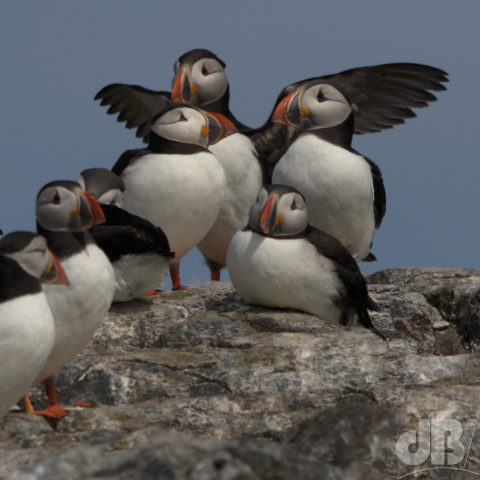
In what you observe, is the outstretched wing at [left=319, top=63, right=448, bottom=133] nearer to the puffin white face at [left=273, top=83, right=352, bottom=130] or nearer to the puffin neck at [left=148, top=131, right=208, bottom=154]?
the puffin white face at [left=273, top=83, right=352, bottom=130]

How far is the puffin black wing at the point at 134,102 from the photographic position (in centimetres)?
1191

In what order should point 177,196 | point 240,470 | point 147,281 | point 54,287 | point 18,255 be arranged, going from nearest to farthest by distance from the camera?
point 240,470 → point 18,255 → point 54,287 → point 147,281 → point 177,196

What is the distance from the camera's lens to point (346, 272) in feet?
25.6

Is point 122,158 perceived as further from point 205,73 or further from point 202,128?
point 205,73

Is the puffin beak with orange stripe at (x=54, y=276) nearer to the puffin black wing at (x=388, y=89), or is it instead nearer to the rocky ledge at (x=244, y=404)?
the rocky ledge at (x=244, y=404)

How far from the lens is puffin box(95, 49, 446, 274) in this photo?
396 inches

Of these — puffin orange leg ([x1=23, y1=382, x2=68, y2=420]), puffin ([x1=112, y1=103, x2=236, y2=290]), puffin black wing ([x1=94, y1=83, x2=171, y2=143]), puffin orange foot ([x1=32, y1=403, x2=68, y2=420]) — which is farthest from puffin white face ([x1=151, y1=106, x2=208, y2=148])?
puffin orange foot ([x1=32, y1=403, x2=68, y2=420])

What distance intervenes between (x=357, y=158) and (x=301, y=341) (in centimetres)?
272

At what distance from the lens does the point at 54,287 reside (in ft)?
19.5

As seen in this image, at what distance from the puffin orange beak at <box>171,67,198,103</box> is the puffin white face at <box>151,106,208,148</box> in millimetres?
1302

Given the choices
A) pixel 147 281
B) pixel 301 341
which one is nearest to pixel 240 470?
pixel 301 341

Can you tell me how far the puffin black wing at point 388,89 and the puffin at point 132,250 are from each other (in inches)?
150

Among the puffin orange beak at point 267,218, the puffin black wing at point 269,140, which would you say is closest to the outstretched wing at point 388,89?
the puffin black wing at point 269,140

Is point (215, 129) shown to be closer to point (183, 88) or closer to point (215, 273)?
point (183, 88)
